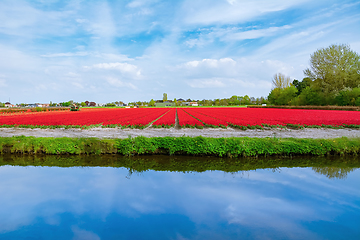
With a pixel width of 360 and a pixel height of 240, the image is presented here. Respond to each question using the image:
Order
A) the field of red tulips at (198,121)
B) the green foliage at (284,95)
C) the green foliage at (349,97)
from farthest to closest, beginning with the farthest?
the green foliage at (284,95), the green foliage at (349,97), the field of red tulips at (198,121)

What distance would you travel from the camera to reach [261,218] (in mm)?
5410

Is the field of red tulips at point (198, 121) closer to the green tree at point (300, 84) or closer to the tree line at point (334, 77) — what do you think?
the tree line at point (334, 77)

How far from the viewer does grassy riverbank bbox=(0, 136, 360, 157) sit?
36.2ft

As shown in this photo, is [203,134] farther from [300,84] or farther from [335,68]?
[300,84]

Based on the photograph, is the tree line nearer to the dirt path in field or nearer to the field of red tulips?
the field of red tulips

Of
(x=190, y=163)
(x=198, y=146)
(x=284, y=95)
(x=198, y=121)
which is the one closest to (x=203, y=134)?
(x=198, y=146)

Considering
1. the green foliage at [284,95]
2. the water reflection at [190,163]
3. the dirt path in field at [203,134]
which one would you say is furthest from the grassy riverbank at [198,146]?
the green foliage at [284,95]

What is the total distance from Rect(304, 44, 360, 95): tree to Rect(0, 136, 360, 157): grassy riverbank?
55.4 m

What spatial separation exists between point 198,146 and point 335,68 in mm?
63364

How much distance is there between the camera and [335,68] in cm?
5712

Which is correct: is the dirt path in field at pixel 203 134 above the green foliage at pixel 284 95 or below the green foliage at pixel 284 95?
below

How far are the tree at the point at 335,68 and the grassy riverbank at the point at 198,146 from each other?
55396mm

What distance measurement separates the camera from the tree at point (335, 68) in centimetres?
5528

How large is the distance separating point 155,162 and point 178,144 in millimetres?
1611
